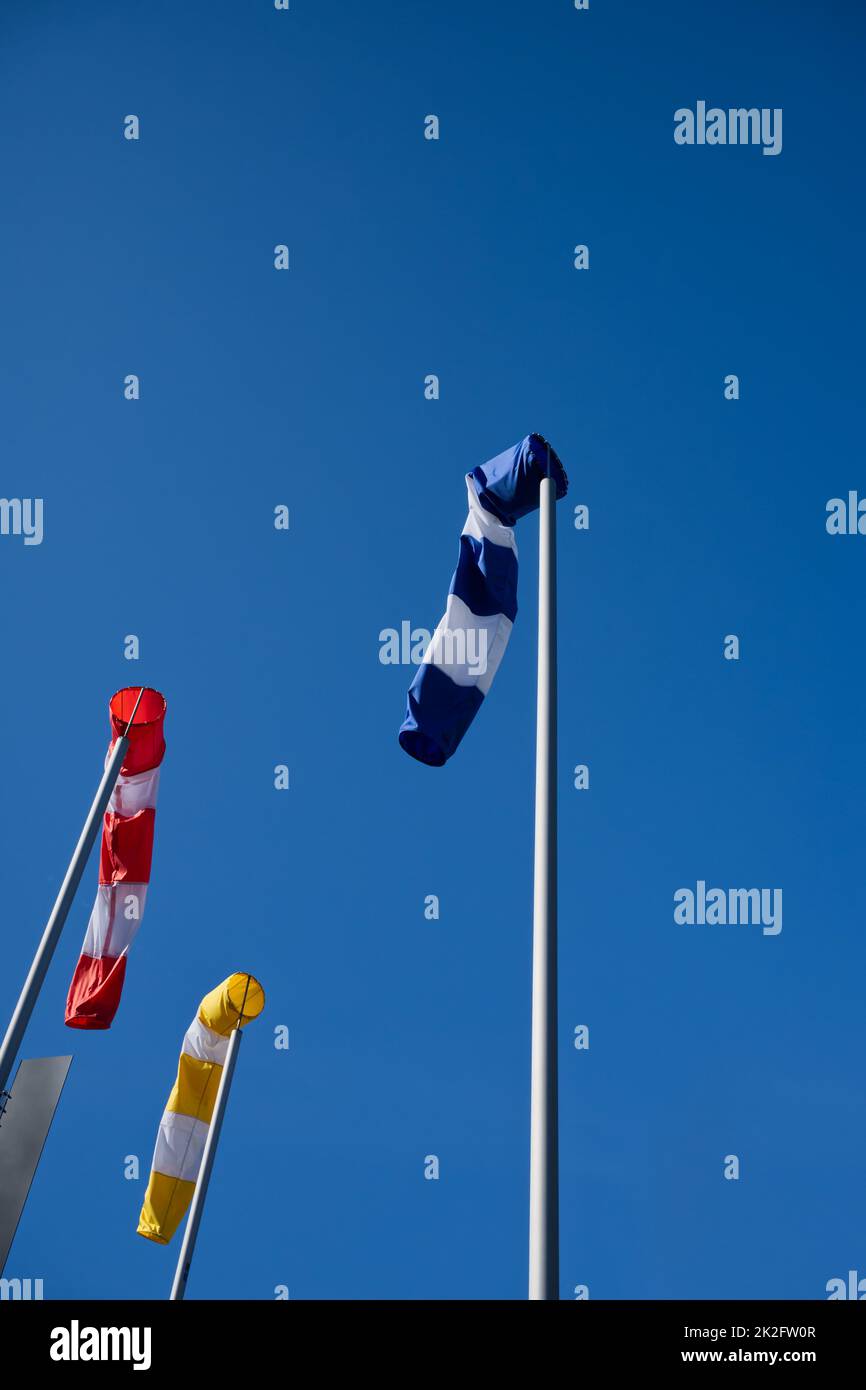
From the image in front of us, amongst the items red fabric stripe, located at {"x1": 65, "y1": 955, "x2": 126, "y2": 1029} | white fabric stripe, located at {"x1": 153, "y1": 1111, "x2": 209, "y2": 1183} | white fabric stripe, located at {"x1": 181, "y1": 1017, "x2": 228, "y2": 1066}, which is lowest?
white fabric stripe, located at {"x1": 153, "y1": 1111, "x2": 209, "y2": 1183}

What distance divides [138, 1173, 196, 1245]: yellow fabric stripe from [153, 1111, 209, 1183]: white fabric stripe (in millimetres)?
77

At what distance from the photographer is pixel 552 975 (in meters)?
6.02

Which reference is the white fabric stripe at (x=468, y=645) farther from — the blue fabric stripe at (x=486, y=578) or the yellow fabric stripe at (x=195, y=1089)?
the yellow fabric stripe at (x=195, y=1089)

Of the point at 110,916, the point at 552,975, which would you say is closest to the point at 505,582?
the point at 552,975

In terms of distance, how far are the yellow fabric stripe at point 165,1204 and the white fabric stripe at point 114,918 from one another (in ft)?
12.2

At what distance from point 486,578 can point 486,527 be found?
410 mm

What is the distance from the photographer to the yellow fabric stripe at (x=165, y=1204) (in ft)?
44.6

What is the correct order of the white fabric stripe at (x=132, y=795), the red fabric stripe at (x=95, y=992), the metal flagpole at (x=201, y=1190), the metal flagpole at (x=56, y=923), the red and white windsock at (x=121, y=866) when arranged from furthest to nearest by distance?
the metal flagpole at (x=201, y=1190)
the white fabric stripe at (x=132, y=795)
the red and white windsock at (x=121, y=866)
the red fabric stripe at (x=95, y=992)
the metal flagpole at (x=56, y=923)

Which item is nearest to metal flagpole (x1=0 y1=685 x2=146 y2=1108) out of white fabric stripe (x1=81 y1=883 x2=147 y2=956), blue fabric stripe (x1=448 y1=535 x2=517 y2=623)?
white fabric stripe (x1=81 y1=883 x2=147 y2=956)

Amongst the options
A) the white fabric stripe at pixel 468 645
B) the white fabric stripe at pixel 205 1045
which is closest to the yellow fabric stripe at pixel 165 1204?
the white fabric stripe at pixel 205 1045

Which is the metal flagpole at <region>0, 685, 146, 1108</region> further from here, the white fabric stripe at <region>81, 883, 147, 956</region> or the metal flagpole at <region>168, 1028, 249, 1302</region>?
the metal flagpole at <region>168, 1028, 249, 1302</region>

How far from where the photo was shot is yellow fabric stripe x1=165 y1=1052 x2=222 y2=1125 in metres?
13.7

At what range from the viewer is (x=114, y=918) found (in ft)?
38.2

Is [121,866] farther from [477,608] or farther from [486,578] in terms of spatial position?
[486,578]
